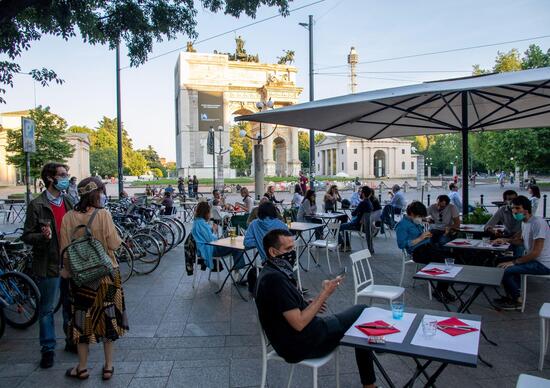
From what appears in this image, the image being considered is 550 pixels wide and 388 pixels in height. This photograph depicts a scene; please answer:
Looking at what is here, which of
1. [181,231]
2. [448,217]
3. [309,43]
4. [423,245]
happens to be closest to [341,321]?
[423,245]

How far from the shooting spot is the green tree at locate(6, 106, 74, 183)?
32156mm

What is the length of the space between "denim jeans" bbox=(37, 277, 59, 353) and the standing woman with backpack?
456mm

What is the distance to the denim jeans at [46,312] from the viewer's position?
4.33 m

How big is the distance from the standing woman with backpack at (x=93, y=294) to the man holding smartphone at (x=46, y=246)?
45 cm

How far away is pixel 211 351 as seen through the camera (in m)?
4.68

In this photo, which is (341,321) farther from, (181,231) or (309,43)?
(309,43)

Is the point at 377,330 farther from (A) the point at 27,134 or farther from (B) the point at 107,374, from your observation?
(A) the point at 27,134

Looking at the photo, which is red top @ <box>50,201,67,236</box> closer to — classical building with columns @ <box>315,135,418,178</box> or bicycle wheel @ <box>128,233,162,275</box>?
bicycle wheel @ <box>128,233,162,275</box>

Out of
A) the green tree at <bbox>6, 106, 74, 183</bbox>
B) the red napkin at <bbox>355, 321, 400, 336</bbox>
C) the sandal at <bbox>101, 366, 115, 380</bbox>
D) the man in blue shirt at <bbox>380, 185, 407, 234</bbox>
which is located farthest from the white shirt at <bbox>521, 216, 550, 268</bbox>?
the green tree at <bbox>6, 106, 74, 183</bbox>

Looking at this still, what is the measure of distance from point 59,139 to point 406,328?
36616 mm

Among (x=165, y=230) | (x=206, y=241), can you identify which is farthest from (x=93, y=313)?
(x=165, y=230)

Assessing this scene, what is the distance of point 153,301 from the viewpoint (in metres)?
6.67

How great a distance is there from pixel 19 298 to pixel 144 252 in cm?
333

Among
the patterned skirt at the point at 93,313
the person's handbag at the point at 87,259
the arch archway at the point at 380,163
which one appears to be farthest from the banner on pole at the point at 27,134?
the arch archway at the point at 380,163
